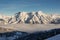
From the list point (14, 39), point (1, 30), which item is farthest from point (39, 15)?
point (14, 39)

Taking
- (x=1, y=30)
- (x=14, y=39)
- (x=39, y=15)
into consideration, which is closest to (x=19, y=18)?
(x=39, y=15)

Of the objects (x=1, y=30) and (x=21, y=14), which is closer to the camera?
(x=1, y=30)

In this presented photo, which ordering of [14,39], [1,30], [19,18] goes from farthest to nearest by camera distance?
1. [19,18]
2. [1,30]
3. [14,39]

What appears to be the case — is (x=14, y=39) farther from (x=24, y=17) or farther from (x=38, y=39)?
(x=24, y=17)

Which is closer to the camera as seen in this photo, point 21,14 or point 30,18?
point 30,18

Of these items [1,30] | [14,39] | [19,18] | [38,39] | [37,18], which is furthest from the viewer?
[19,18]

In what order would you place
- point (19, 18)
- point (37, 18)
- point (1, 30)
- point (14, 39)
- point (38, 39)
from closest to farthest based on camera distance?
→ point (38, 39) < point (14, 39) < point (1, 30) < point (37, 18) < point (19, 18)

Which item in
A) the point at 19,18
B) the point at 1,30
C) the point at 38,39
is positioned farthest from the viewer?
the point at 19,18

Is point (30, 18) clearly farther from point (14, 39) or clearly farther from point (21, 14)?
point (14, 39)
